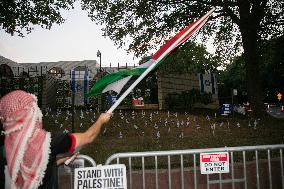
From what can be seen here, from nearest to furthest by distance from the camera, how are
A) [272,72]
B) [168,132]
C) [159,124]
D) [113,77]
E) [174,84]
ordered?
[113,77], [168,132], [159,124], [174,84], [272,72]

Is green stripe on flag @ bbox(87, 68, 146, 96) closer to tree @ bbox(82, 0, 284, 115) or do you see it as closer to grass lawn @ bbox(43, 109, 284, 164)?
grass lawn @ bbox(43, 109, 284, 164)

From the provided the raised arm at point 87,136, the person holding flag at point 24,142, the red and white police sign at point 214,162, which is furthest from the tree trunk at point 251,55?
the person holding flag at point 24,142

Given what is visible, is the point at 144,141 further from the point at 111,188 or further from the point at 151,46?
the point at 151,46

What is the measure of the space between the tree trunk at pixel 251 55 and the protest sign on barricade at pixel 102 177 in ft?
49.2

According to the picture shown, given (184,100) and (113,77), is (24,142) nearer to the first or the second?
(113,77)

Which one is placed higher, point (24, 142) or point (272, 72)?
point (272, 72)

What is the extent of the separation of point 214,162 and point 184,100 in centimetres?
1571

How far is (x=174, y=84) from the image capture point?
2281 cm

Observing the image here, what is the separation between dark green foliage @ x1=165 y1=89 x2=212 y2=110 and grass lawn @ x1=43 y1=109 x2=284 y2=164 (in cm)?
322

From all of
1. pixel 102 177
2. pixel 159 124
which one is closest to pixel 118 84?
pixel 102 177

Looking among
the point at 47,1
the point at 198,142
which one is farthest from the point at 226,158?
the point at 47,1

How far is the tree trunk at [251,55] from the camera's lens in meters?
18.2

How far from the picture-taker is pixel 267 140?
10.7 metres

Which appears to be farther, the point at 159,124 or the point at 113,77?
the point at 159,124
